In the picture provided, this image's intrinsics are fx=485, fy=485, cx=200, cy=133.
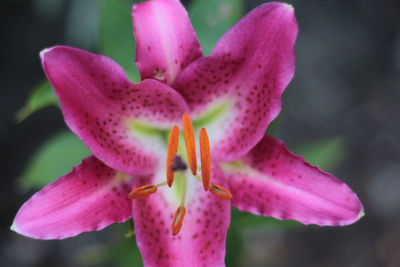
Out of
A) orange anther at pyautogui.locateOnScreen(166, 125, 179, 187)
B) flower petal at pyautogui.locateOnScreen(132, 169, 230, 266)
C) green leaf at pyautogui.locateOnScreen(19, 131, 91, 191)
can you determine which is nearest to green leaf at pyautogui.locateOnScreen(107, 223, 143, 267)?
green leaf at pyautogui.locateOnScreen(19, 131, 91, 191)

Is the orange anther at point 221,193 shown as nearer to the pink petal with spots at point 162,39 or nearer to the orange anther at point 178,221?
the orange anther at point 178,221

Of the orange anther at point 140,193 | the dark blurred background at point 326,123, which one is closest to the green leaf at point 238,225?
A: the orange anther at point 140,193

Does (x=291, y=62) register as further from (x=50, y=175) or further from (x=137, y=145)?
(x=50, y=175)

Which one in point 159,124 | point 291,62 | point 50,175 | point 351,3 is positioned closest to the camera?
point 291,62

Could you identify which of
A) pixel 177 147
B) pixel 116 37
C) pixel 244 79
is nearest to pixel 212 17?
pixel 116 37

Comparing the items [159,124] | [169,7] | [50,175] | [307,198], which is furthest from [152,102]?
[50,175]

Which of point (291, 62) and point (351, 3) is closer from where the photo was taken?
point (291, 62)
